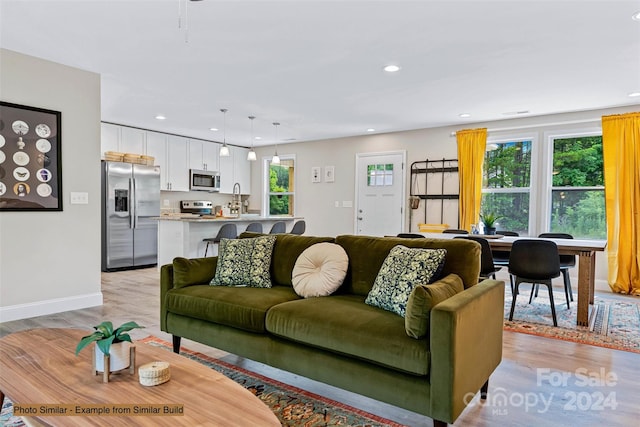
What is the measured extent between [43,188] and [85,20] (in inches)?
66.5

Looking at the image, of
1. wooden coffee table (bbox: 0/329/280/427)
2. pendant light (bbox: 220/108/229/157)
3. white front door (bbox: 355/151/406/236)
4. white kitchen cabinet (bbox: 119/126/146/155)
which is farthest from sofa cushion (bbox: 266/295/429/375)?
white kitchen cabinet (bbox: 119/126/146/155)

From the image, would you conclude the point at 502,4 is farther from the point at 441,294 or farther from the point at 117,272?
the point at 117,272

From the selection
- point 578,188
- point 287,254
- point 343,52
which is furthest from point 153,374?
point 578,188

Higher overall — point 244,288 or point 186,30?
point 186,30

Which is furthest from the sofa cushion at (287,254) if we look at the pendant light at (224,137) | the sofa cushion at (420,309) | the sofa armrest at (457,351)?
the pendant light at (224,137)

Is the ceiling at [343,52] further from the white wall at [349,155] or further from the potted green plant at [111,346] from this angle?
the potted green plant at [111,346]

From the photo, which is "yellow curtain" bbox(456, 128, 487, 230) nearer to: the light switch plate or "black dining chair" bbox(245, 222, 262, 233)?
"black dining chair" bbox(245, 222, 262, 233)

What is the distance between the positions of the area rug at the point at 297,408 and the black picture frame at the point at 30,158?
2.11 meters

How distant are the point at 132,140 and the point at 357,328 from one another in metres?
6.17

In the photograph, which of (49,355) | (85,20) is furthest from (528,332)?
(85,20)

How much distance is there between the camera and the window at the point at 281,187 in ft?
27.9

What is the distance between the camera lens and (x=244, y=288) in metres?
2.79

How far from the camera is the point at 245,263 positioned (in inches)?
117

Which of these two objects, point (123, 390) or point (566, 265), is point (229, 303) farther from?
point (566, 265)
